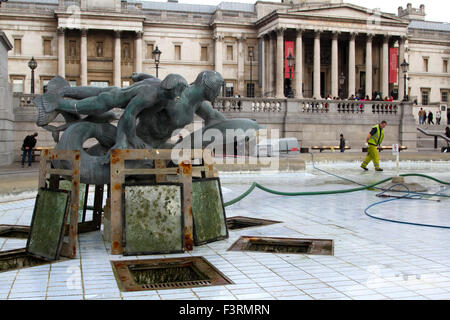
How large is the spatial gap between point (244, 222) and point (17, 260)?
12.6 ft

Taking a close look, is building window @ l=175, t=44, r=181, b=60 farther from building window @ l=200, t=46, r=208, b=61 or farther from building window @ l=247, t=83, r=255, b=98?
building window @ l=247, t=83, r=255, b=98

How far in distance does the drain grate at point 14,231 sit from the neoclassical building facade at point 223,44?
49290 mm

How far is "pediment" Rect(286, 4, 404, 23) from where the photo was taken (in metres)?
57.8

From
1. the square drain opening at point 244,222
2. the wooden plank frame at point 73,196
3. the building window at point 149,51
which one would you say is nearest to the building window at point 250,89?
the building window at point 149,51

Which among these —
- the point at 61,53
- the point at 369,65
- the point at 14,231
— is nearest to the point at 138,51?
the point at 61,53

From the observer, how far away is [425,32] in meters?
72.2

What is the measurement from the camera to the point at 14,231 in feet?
26.2

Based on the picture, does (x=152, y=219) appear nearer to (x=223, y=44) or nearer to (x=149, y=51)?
(x=149, y=51)

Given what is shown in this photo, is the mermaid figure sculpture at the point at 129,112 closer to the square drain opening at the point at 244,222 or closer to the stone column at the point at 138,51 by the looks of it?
the square drain opening at the point at 244,222

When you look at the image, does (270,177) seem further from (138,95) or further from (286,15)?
(286,15)

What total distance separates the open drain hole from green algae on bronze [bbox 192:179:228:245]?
1.94m

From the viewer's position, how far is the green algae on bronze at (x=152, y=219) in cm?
613

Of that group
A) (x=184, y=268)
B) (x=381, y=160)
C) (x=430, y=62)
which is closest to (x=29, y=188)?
(x=184, y=268)

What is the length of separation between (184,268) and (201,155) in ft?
5.61
